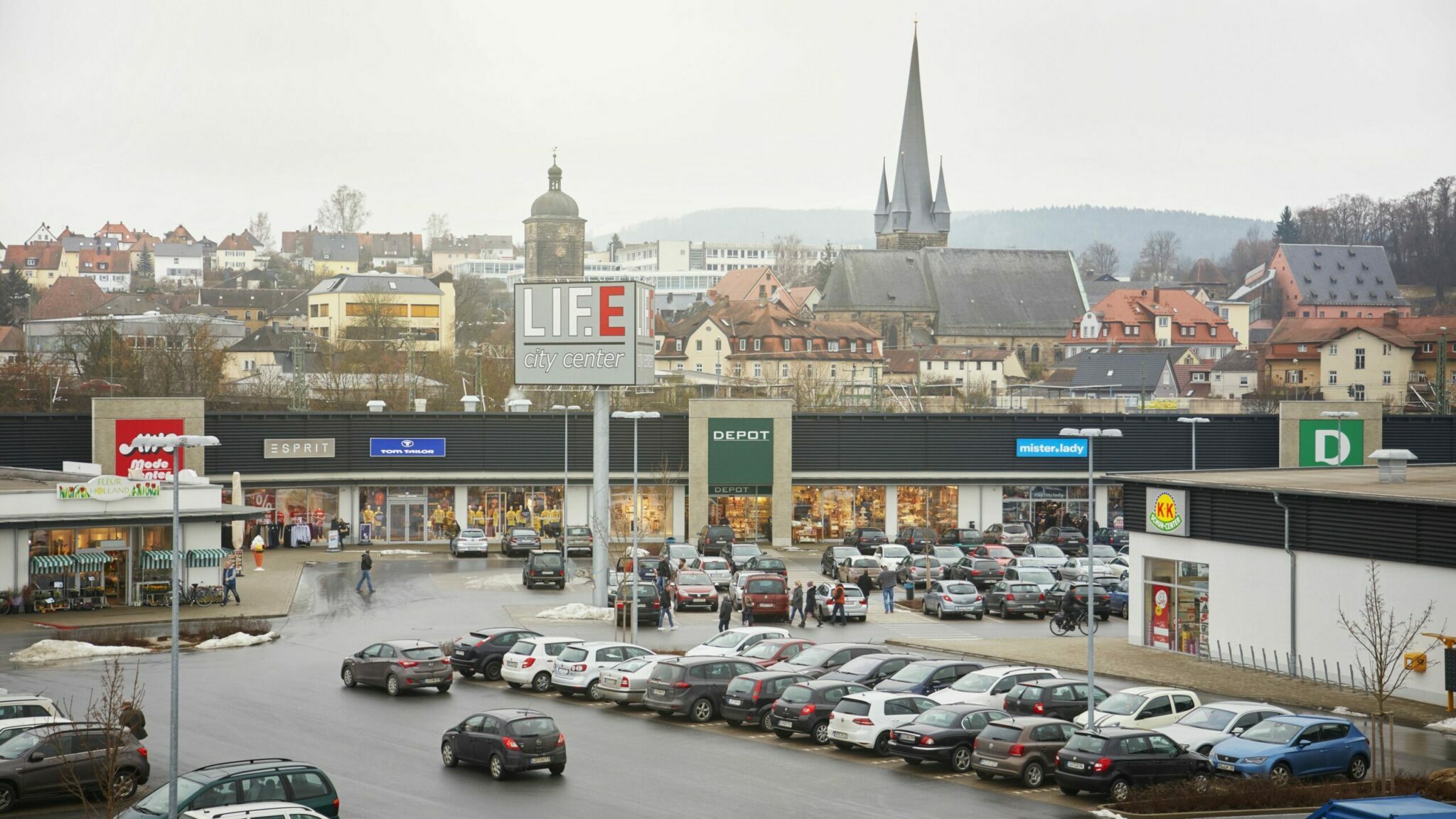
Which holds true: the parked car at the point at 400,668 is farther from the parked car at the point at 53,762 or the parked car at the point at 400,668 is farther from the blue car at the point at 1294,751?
the blue car at the point at 1294,751

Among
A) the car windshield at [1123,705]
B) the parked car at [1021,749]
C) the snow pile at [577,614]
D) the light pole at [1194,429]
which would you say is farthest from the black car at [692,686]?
the light pole at [1194,429]

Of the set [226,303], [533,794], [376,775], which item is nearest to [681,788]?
[533,794]

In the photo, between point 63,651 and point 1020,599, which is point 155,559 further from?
point 1020,599

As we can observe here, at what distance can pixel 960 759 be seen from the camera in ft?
76.2

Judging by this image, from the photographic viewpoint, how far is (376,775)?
21766mm

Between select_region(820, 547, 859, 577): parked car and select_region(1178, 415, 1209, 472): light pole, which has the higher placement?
select_region(1178, 415, 1209, 472): light pole

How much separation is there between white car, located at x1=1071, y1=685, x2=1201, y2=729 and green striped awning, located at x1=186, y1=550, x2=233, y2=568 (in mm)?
27468

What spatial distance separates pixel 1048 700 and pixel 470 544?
33.8 metres

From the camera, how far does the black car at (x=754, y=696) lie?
2642 centimetres

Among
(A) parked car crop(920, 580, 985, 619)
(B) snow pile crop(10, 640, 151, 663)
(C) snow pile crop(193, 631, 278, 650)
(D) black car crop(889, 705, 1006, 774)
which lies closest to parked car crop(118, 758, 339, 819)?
(D) black car crop(889, 705, 1006, 774)

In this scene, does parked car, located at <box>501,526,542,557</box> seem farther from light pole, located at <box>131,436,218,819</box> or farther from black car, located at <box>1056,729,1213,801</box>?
black car, located at <box>1056,729,1213,801</box>

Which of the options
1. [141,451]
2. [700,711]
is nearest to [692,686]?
[700,711]

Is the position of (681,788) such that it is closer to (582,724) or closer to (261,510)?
(582,724)

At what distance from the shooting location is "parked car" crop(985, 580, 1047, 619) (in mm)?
41875
